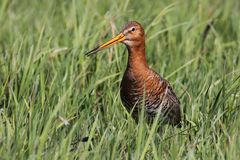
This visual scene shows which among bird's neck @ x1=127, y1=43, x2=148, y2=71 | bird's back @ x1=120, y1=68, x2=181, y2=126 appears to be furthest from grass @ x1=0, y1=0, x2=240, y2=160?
bird's neck @ x1=127, y1=43, x2=148, y2=71

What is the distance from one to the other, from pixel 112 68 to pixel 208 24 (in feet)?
5.15

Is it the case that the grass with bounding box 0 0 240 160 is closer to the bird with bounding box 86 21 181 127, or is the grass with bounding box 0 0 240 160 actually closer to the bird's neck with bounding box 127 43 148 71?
the bird with bounding box 86 21 181 127

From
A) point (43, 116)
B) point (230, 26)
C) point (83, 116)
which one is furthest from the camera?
point (230, 26)

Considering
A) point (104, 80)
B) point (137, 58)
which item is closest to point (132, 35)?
point (137, 58)

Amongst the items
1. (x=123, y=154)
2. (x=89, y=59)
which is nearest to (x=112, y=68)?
(x=89, y=59)

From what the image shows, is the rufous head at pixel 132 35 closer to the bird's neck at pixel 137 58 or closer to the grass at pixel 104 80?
the bird's neck at pixel 137 58

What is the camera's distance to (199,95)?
5.75 metres

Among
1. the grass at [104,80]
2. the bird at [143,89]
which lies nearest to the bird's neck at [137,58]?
the bird at [143,89]

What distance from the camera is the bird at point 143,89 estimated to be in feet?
19.4

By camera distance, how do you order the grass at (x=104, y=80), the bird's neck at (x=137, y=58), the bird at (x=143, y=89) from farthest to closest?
1. the bird's neck at (x=137, y=58)
2. the bird at (x=143, y=89)
3. the grass at (x=104, y=80)

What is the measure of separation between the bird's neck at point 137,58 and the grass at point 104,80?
232 mm

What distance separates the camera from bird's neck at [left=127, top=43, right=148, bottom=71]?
604 cm

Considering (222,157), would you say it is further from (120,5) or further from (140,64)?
(120,5)

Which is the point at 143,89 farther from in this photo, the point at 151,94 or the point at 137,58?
the point at 137,58
